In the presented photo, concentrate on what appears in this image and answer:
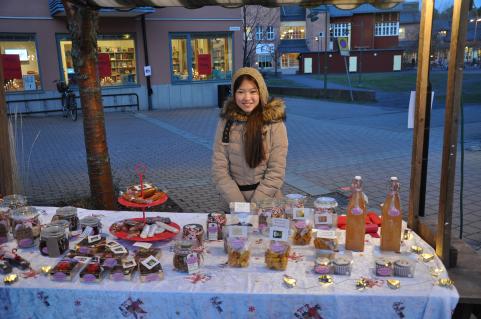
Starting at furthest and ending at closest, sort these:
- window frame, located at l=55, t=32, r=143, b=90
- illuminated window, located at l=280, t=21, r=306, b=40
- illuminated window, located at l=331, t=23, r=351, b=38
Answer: illuminated window, located at l=280, t=21, r=306, b=40, illuminated window, located at l=331, t=23, r=351, b=38, window frame, located at l=55, t=32, r=143, b=90

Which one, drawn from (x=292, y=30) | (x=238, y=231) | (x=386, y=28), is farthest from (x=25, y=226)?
(x=386, y=28)

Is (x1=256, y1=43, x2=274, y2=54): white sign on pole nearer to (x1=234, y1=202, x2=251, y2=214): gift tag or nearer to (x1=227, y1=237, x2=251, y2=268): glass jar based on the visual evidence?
(x1=234, y1=202, x2=251, y2=214): gift tag

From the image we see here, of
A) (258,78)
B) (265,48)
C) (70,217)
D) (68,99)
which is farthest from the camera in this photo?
(265,48)

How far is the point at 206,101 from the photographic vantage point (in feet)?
55.4

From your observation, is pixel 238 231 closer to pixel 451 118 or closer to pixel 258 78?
pixel 258 78

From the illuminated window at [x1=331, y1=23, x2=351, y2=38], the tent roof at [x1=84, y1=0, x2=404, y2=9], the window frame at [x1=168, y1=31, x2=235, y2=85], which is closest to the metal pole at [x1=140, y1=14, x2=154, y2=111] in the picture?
the window frame at [x1=168, y1=31, x2=235, y2=85]

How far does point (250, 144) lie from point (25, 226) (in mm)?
1458

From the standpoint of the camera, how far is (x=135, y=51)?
15.6 metres

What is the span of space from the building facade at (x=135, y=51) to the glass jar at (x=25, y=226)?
12.2 m

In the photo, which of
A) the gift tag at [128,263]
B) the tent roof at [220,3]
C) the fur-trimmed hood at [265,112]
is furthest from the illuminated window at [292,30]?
the gift tag at [128,263]

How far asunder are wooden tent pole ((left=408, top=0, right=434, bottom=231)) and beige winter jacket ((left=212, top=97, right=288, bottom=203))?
2.81 feet

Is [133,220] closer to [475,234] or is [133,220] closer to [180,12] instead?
[475,234]

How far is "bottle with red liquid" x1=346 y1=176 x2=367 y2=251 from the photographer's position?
2121mm

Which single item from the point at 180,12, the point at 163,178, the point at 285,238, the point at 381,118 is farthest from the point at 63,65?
the point at 285,238
